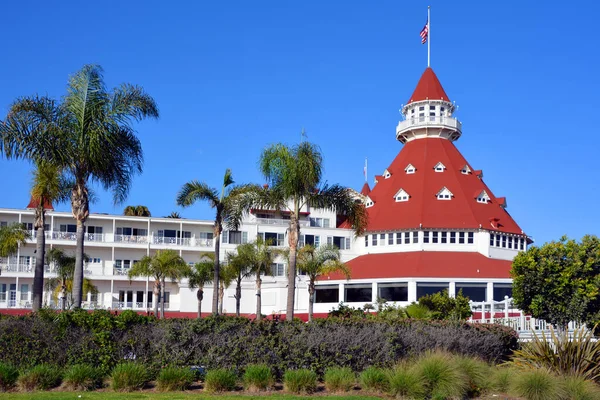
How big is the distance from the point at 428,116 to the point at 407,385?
6049cm

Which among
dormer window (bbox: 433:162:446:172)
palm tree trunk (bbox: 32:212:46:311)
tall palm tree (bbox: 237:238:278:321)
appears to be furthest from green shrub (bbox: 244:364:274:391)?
dormer window (bbox: 433:162:446:172)

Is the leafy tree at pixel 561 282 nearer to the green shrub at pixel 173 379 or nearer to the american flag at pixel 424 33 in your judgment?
the green shrub at pixel 173 379

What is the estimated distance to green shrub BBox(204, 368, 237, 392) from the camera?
1903cm

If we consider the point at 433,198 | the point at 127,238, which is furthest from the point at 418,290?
the point at 127,238

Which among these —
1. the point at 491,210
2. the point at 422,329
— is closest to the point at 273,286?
the point at 491,210

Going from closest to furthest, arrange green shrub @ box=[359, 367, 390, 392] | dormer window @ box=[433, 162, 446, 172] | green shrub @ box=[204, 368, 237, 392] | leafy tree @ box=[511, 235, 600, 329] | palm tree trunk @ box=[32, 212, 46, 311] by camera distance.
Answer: green shrub @ box=[204, 368, 237, 392], green shrub @ box=[359, 367, 390, 392], palm tree trunk @ box=[32, 212, 46, 311], leafy tree @ box=[511, 235, 600, 329], dormer window @ box=[433, 162, 446, 172]

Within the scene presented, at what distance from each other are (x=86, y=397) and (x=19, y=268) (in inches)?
2068

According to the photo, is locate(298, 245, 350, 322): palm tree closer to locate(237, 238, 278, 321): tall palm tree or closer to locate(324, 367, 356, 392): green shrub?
locate(237, 238, 278, 321): tall palm tree

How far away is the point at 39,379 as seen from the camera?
18.8 m

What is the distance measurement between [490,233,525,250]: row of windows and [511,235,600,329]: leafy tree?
30.1 meters

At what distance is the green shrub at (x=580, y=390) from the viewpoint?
19.0 m

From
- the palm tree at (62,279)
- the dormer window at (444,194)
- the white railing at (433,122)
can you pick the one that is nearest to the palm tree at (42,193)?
the palm tree at (62,279)

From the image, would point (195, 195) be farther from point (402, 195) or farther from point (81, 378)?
point (402, 195)

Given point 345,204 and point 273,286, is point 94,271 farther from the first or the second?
point 345,204
